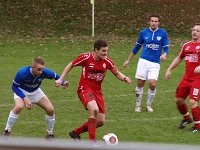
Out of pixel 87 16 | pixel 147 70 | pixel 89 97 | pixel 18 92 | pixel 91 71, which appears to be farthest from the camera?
pixel 87 16

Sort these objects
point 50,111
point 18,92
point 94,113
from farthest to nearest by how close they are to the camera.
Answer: point 50,111, point 18,92, point 94,113

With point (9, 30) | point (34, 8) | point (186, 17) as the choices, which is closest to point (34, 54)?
point (9, 30)

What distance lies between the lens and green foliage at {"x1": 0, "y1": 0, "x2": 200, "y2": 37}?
3127cm

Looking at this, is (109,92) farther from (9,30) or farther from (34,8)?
(34,8)

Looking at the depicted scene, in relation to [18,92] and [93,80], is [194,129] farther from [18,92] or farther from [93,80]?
[18,92]

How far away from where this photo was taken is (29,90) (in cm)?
928

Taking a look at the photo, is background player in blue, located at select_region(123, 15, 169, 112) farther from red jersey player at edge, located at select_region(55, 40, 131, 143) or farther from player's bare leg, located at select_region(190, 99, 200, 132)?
red jersey player at edge, located at select_region(55, 40, 131, 143)

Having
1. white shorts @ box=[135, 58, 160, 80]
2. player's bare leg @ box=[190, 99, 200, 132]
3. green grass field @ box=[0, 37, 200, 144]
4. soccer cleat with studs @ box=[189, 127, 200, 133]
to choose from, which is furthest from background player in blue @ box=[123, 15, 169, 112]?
player's bare leg @ box=[190, 99, 200, 132]

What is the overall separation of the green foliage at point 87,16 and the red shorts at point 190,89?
20828 mm

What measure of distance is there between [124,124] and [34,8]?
78.6 ft

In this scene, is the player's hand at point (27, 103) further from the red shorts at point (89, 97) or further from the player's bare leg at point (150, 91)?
the player's bare leg at point (150, 91)

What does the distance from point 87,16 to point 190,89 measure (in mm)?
23652

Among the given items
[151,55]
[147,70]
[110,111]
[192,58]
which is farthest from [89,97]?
Answer: [151,55]

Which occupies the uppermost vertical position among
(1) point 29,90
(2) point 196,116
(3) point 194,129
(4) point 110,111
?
(1) point 29,90
